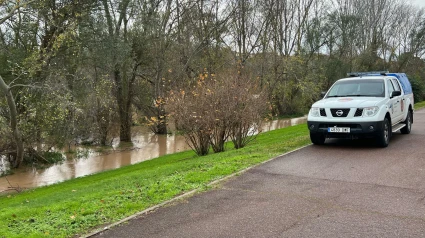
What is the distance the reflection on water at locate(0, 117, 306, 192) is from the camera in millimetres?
15867

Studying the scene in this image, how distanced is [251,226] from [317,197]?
1.57 meters

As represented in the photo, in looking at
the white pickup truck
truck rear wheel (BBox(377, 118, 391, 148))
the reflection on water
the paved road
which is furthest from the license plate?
the reflection on water

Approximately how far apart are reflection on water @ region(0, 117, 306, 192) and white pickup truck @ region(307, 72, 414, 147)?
9446 mm

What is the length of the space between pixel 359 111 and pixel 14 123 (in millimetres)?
12495

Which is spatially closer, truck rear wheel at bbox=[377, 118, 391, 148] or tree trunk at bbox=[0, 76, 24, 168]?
truck rear wheel at bbox=[377, 118, 391, 148]

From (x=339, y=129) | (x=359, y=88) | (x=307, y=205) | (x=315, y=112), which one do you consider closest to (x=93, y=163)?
(x=315, y=112)

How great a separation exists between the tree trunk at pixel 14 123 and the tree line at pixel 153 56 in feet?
0.18

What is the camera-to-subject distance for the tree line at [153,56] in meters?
15.5

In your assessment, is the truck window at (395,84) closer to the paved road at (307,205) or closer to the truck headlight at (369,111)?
the truck headlight at (369,111)

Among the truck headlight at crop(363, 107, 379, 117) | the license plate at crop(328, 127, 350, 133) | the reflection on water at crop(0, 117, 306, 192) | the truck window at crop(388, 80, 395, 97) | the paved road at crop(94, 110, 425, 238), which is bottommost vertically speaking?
the reflection on water at crop(0, 117, 306, 192)

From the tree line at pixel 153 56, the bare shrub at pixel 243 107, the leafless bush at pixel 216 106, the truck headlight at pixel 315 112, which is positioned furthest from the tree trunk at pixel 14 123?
the truck headlight at pixel 315 112

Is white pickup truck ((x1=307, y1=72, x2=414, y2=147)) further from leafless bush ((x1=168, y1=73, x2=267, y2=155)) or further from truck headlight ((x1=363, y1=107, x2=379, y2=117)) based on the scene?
leafless bush ((x1=168, y1=73, x2=267, y2=155))

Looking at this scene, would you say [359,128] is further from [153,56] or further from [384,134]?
[153,56]

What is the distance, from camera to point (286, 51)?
38.2m
